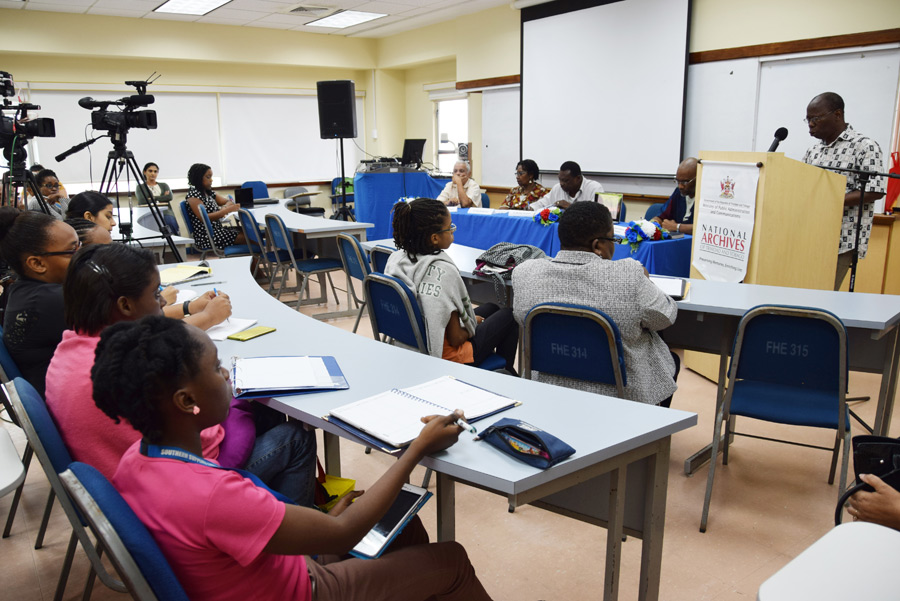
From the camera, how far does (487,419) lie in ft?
4.99

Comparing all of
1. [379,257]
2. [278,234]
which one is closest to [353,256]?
[379,257]

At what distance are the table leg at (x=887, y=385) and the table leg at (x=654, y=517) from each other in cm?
152

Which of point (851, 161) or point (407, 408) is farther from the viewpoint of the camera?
point (851, 161)

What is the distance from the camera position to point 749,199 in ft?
10.8

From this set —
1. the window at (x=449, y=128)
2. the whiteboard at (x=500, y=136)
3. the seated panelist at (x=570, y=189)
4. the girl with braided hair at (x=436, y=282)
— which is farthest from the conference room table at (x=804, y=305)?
the window at (x=449, y=128)

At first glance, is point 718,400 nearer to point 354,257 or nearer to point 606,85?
point 354,257

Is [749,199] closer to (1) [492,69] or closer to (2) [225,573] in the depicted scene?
(2) [225,573]

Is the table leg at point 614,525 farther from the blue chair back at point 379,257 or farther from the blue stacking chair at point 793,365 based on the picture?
the blue chair back at point 379,257

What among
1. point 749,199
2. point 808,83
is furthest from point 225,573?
point 808,83

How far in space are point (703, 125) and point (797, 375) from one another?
4418 mm

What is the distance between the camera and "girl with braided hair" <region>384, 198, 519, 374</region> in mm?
2598

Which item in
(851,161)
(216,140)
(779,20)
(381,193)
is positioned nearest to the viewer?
(851,161)

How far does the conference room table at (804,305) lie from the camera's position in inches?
96.5

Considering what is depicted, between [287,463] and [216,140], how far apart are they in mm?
8831
